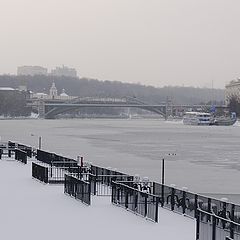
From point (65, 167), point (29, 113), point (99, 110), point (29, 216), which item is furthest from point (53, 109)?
point (29, 216)

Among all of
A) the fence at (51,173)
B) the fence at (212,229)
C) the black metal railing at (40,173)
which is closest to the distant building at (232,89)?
the fence at (51,173)

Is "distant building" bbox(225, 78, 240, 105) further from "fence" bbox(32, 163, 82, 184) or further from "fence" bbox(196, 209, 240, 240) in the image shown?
"fence" bbox(196, 209, 240, 240)

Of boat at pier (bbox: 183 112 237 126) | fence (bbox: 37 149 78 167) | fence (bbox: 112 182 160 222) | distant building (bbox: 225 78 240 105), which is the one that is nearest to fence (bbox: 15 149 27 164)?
fence (bbox: 37 149 78 167)

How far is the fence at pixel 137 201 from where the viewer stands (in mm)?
13555

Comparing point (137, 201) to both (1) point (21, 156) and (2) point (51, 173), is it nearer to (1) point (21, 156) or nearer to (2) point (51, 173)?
(2) point (51, 173)

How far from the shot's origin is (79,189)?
1575cm

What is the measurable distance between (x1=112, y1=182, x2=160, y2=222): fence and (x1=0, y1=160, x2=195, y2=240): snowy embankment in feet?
0.72

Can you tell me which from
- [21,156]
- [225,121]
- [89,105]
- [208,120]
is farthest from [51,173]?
[89,105]

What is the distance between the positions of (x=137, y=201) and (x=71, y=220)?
1.87m

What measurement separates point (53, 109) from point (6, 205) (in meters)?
135

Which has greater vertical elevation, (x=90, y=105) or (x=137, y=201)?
(x=90, y=105)

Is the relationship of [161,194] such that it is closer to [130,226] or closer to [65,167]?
[130,226]

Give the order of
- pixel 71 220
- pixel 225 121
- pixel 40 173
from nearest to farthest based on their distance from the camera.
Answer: pixel 71 220, pixel 40 173, pixel 225 121

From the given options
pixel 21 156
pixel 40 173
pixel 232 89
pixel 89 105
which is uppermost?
pixel 232 89
